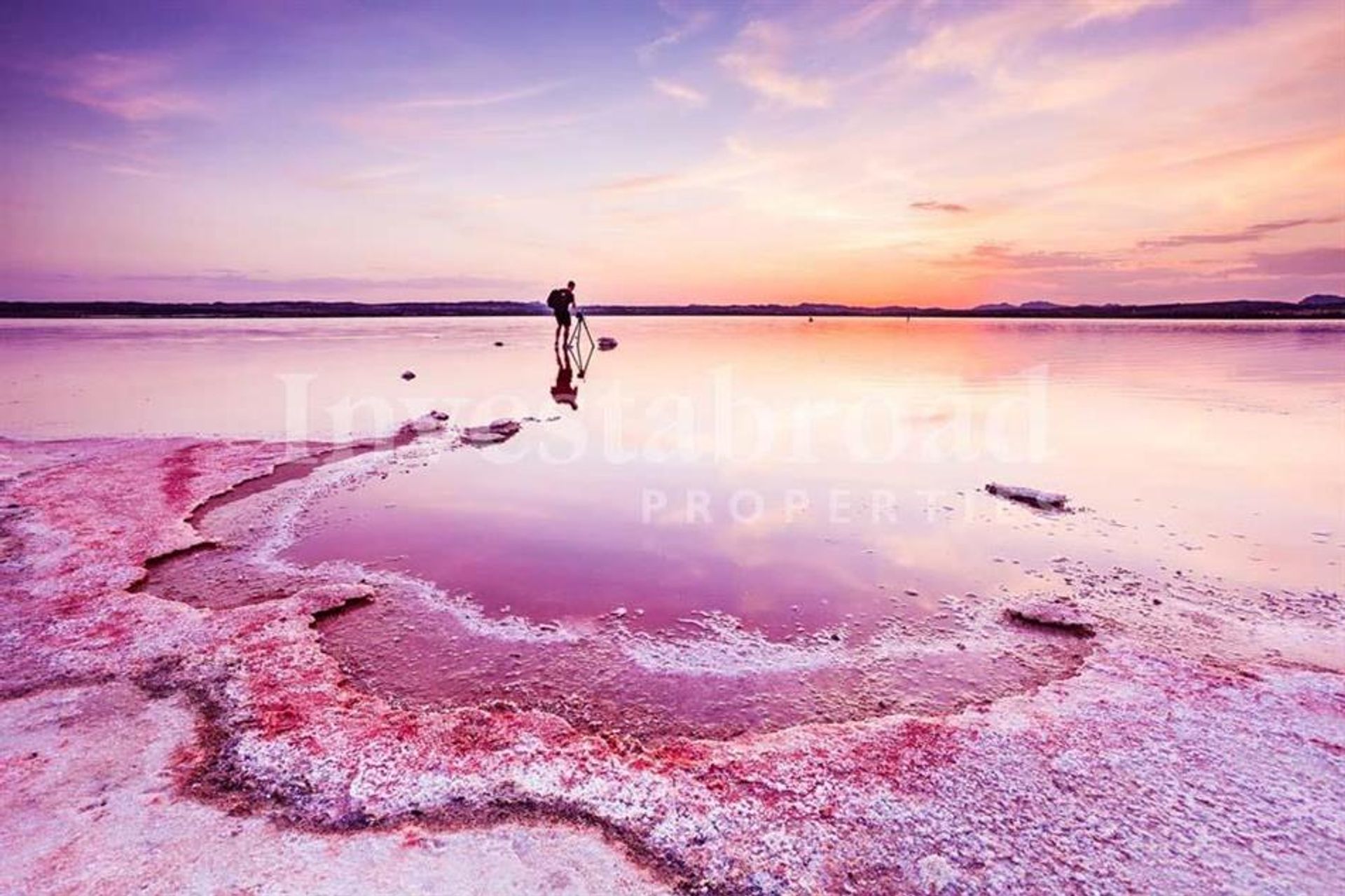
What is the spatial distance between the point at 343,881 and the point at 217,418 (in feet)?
51.7

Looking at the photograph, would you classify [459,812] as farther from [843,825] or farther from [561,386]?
[561,386]

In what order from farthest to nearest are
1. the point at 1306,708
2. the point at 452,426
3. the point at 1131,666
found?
the point at 452,426 < the point at 1131,666 < the point at 1306,708

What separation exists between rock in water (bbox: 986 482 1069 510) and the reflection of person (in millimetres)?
10744

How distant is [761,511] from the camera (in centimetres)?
895

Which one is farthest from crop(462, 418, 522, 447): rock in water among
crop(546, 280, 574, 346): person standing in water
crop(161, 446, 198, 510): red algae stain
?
crop(546, 280, 574, 346): person standing in water

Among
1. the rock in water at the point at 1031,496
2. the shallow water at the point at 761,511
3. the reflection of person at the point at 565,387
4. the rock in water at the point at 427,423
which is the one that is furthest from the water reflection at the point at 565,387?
the rock in water at the point at 1031,496

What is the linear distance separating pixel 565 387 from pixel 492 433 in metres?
8.10

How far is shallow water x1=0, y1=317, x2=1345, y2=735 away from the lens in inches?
205

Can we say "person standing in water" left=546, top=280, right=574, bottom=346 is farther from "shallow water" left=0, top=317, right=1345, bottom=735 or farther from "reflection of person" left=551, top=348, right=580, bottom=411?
"shallow water" left=0, top=317, right=1345, bottom=735

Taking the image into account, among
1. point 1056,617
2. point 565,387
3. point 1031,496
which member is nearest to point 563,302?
point 565,387

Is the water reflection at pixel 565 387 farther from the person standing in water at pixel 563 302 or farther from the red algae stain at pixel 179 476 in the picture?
the red algae stain at pixel 179 476

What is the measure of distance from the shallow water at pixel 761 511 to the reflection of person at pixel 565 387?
186 millimetres

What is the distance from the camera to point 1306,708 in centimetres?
450

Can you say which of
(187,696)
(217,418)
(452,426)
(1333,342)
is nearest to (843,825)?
(187,696)
